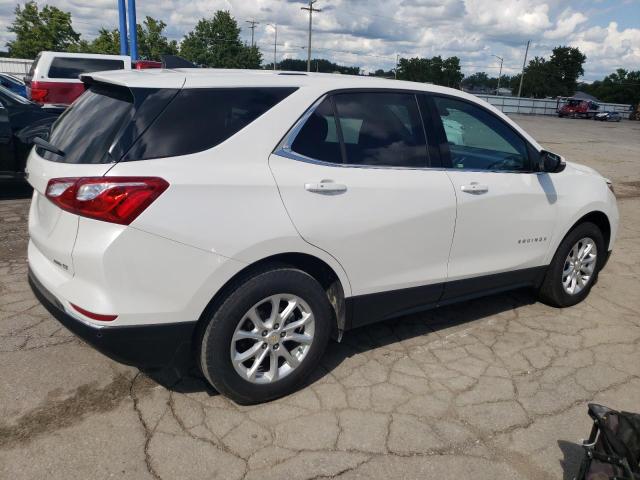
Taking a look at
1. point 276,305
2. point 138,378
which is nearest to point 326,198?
point 276,305

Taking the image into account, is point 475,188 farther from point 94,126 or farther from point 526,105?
point 526,105

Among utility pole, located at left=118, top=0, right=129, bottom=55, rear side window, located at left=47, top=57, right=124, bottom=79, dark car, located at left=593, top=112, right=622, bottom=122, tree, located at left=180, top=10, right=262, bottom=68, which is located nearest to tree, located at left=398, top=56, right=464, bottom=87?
tree, located at left=180, top=10, right=262, bottom=68

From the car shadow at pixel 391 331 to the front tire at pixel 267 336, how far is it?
0.30 meters

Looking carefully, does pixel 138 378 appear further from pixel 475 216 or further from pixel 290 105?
pixel 475 216

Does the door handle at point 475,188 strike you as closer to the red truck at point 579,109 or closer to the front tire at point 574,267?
the front tire at point 574,267

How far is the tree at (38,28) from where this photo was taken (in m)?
42.6

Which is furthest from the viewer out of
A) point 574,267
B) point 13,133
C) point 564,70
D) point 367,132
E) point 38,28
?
point 564,70

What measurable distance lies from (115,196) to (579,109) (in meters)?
52.0

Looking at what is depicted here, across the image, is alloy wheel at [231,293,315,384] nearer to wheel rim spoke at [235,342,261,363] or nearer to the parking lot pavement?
wheel rim spoke at [235,342,261,363]

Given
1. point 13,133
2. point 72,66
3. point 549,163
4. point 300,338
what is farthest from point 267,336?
point 72,66

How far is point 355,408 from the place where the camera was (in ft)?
9.53

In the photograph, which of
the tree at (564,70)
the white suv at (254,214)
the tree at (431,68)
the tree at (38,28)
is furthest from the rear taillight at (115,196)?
the tree at (564,70)

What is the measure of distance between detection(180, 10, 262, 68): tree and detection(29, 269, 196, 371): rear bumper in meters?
77.8

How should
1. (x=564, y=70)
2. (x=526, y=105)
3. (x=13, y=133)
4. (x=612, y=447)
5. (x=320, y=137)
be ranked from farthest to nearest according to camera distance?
(x=564, y=70), (x=526, y=105), (x=13, y=133), (x=320, y=137), (x=612, y=447)
